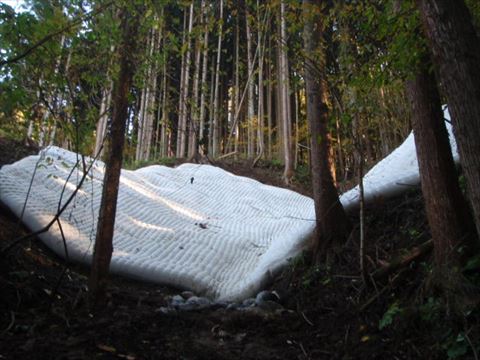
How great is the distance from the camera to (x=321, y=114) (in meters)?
3.80

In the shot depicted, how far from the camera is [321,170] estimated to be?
3785 mm

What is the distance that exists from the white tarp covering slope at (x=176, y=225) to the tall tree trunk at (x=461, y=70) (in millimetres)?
1969

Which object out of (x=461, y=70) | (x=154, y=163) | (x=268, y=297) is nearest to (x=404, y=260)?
(x=268, y=297)

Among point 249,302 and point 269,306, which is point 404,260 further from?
point 249,302

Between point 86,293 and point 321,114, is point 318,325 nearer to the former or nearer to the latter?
point 86,293

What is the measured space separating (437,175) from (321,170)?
1439mm

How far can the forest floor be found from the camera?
2.06m

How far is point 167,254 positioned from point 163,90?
6.04ft

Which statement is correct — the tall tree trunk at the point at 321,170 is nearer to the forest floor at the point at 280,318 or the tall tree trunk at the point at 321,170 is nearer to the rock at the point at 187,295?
the forest floor at the point at 280,318

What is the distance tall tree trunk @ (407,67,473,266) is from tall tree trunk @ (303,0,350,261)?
42.9 inches

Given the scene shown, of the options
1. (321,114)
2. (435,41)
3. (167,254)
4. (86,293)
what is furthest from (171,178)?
(435,41)

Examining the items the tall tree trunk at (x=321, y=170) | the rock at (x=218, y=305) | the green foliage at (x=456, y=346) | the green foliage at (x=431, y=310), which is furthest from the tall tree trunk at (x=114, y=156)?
A: the green foliage at (x=456, y=346)

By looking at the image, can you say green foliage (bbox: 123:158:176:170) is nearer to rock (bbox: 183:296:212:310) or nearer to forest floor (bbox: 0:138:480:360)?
forest floor (bbox: 0:138:480:360)

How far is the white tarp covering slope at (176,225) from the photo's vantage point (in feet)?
12.7
